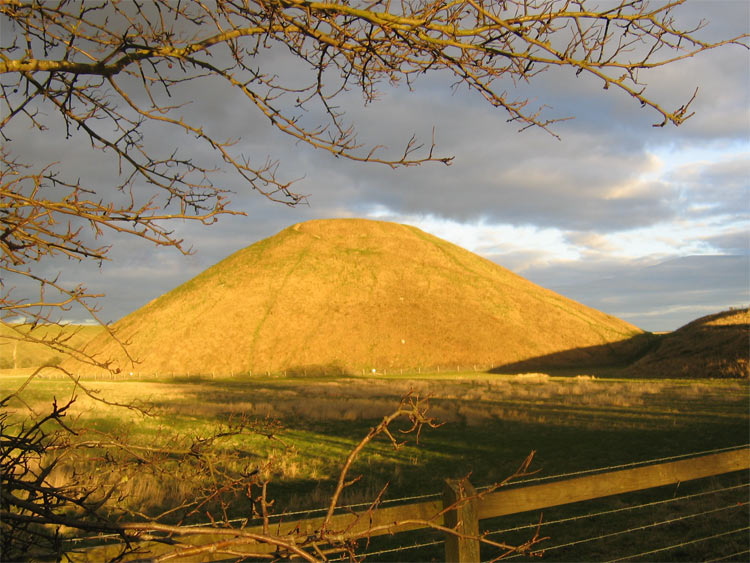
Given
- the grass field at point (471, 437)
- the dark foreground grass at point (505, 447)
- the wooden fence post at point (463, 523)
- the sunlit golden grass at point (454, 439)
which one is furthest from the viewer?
the grass field at point (471, 437)

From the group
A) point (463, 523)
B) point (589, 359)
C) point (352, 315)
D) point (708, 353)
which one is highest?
point (352, 315)

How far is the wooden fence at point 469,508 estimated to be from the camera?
114 inches

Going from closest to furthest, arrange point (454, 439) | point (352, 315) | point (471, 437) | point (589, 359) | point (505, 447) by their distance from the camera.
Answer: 1. point (505, 447)
2. point (454, 439)
3. point (471, 437)
4. point (589, 359)
5. point (352, 315)

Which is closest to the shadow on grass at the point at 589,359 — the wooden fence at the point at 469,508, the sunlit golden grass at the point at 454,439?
the sunlit golden grass at the point at 454,439

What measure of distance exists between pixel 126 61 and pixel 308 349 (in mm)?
79770

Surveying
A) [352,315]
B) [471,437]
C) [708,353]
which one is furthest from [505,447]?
[352,315]

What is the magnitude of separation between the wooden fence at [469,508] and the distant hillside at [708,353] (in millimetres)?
37033

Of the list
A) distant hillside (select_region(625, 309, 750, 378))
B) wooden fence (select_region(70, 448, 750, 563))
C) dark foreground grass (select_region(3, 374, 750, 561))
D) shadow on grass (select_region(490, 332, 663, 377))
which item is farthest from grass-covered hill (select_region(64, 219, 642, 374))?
wooden fence (select_region(70, 448, 750, 563))

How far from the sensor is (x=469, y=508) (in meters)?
3.43

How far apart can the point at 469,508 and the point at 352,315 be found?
85.5m

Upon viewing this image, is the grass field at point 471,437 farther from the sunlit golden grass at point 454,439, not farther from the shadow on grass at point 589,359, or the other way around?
the shadow on grass at point 589,359

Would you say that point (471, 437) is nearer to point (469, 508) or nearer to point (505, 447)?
point (505, 447)

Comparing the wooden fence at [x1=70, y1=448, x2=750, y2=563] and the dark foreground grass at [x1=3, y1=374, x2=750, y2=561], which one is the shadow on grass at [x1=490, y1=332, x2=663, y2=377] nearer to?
the dark foreground grass at [x1=3, y1=374, x2=750, y2=561]

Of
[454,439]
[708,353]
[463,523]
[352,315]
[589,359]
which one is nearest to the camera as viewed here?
[463,523]
